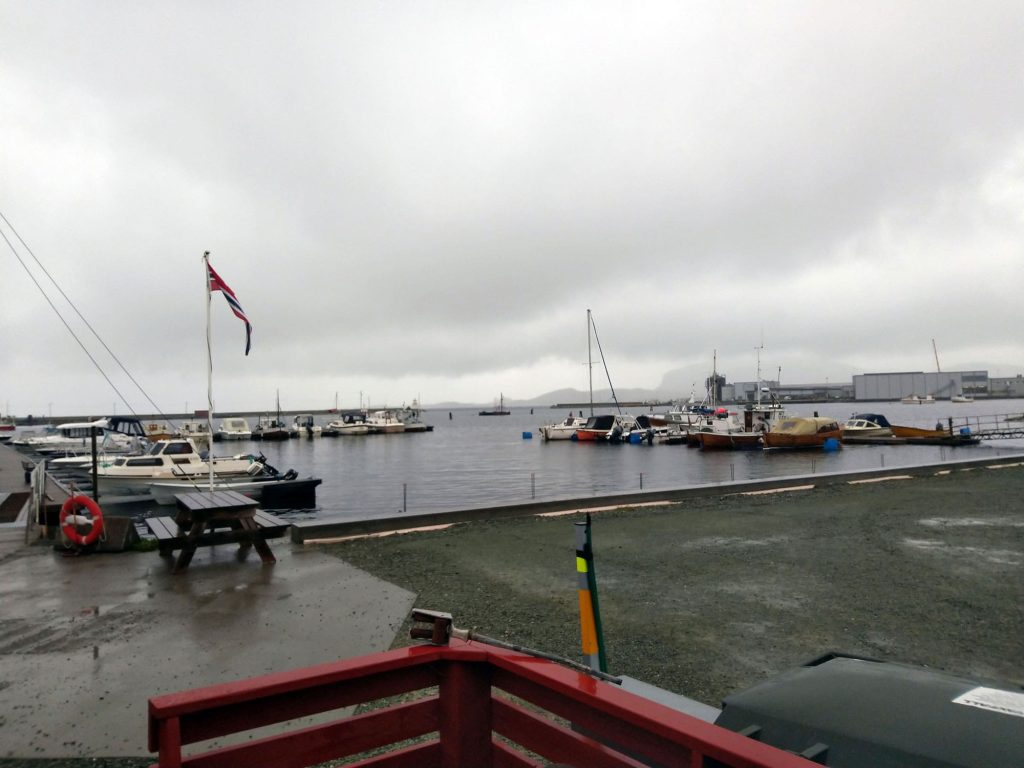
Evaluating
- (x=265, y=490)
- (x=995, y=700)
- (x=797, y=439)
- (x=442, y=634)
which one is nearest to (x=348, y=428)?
(x=797, y=439)

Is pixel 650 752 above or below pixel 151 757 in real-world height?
above

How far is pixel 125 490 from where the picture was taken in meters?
26.9

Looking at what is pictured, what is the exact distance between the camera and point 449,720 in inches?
109

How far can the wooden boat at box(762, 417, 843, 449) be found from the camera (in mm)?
53688

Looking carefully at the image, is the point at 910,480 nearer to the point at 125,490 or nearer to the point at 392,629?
the point at 392,629

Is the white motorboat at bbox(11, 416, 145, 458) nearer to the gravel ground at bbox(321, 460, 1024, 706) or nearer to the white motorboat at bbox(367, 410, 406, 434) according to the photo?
the gravel ground at bbox(321, 460, 1024, 706)

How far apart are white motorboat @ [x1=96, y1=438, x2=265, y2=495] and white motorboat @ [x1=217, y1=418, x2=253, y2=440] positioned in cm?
8144

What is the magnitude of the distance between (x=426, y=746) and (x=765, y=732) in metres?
1.42

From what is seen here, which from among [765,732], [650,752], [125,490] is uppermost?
[650,752]

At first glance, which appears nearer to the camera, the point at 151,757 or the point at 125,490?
the point at 151,757

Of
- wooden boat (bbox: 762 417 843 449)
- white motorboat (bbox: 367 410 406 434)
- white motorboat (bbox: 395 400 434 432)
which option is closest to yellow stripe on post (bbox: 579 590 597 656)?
wooden boat (bbox: 762 417 843 449)

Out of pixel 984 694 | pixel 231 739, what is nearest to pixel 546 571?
pixel 231 739

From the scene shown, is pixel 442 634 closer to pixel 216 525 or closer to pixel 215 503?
pixel 215 503

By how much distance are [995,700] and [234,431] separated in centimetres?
11656
